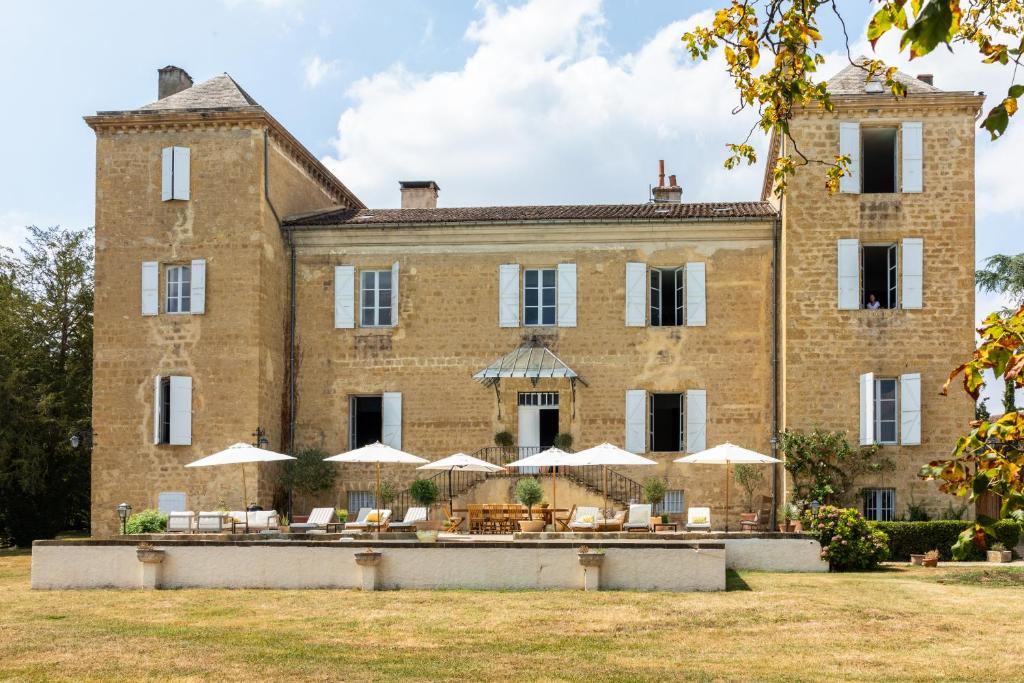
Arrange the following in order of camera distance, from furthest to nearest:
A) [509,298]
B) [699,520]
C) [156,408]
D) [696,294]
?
[509,298] < [696,294] < [156,408] < [699,520]

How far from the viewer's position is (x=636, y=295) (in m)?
23.6

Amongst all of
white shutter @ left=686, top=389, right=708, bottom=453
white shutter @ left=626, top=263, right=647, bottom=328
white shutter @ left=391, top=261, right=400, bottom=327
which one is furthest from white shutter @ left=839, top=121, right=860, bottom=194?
white shutter @ left=391, top=261, right=400, bottom=327

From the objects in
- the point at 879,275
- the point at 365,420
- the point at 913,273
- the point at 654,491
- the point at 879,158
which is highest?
the point at 879,158

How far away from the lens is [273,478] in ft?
76.6

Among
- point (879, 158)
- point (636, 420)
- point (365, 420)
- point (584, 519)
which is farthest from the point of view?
point (365, 420)

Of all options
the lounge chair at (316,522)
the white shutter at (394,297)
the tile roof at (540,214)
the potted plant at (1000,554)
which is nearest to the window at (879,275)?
the tile roof at (540,214)

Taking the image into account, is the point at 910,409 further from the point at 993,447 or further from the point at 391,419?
the point at 993,447

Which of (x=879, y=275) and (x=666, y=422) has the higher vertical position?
(x=879, y=275)

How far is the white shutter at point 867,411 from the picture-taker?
21.7m

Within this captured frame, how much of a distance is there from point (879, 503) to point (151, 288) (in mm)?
14859

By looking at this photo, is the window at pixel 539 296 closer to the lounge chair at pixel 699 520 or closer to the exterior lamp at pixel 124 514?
the lounge chair at pixel 699 520

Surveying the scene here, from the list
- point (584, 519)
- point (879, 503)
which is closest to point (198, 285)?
point (584, 519)

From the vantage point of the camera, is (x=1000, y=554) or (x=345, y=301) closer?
(x=1000, y=554)

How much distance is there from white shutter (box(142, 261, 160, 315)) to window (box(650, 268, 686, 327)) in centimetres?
1001
